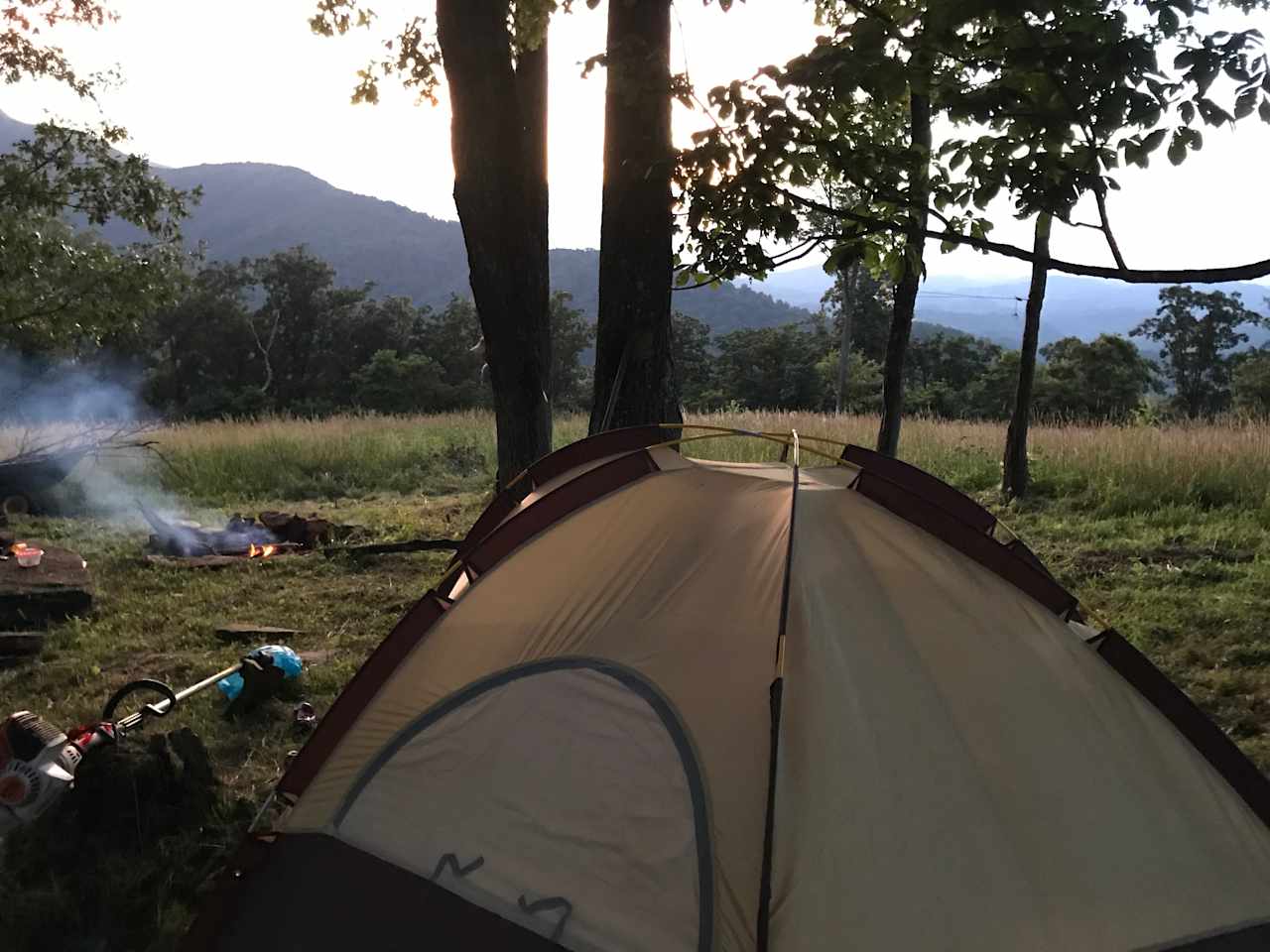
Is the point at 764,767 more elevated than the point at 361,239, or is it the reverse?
the point at 361,239

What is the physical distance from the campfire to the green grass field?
31 centimetres

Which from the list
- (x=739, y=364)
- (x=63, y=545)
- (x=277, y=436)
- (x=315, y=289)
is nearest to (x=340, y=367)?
(x=315, y=289)

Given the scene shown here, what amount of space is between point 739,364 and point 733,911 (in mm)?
44967

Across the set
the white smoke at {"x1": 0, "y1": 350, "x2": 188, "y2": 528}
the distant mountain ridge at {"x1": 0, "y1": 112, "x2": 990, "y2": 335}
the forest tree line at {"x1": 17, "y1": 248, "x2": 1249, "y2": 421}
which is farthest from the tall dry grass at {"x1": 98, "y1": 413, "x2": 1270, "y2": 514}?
the distant mountain ridge at {"x1": 0, "y1": 112, "x2": 990, "y2": 335}

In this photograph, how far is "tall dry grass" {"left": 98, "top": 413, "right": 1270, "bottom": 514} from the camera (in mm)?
8453

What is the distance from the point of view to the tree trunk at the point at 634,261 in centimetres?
478

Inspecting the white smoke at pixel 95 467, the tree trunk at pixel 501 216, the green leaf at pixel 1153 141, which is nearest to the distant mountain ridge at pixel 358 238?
the white smoke at pixel 95 467

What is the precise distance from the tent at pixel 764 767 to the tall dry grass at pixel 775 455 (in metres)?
6.55

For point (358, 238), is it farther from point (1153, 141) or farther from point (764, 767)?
point (764, 767)

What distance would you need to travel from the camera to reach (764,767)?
2213 mm

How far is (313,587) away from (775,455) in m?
5.50

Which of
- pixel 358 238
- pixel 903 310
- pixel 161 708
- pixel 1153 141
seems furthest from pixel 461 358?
pixel 358 238

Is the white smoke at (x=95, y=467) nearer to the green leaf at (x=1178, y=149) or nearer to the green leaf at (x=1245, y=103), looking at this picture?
the green leaf at (x=1178, y=149)

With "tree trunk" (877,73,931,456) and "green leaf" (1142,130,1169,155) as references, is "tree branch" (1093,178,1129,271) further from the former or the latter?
"tree trunk" (877,73,931,456)
